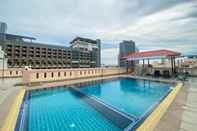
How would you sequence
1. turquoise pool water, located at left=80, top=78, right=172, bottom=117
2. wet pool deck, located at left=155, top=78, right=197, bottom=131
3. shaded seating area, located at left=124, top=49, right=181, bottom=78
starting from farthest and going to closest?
shaded seating area, located at left=124, top=49, right=181, bottom=78
turquoise pool water, located at left=80, top=78, right=172, bottom=117
wet pool deck, located at left=155, top=78, right=197, bottom=131

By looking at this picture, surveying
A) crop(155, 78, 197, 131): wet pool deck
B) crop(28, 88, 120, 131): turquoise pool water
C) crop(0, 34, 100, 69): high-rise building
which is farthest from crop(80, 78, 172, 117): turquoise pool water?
crop(0, 34, 100, 69): high-rise building

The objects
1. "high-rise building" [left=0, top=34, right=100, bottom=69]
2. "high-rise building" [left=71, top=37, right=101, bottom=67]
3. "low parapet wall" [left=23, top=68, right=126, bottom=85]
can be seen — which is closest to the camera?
"low parapet wall" [left=23, top=68, right=126, bottom=85]

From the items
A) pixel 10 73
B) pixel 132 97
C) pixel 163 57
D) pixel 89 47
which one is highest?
pixel 89 47

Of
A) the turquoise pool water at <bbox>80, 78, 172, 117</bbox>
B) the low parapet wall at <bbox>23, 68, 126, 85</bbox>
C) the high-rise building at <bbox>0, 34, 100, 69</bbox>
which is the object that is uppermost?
the high-rise building at <bbox>0, 34, 100, 69</bbox>

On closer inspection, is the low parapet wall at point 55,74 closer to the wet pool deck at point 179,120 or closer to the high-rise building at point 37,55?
the wet pool deck at point 179,120

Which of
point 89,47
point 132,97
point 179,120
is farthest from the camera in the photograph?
point 89,47

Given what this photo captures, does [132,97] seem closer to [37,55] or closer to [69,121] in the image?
[69,121]

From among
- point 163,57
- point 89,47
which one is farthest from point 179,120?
point 89,47

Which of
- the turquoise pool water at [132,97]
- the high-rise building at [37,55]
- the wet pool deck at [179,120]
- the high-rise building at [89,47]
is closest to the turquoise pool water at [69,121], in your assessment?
the wet pool deck at [179,120]

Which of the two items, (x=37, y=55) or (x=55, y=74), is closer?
(x=55, y=74)

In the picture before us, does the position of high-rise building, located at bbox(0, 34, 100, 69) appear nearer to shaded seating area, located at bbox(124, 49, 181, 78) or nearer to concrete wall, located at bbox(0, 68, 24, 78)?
concrete wall, located at bbox(0, 68, 24, 78)

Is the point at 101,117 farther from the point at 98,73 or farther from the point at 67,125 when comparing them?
the point at 98,73

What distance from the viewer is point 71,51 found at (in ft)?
166

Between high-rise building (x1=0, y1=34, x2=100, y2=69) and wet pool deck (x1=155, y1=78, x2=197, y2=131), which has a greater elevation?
high-rise building (x1=0, y1=34, x2=100, y2=69)
